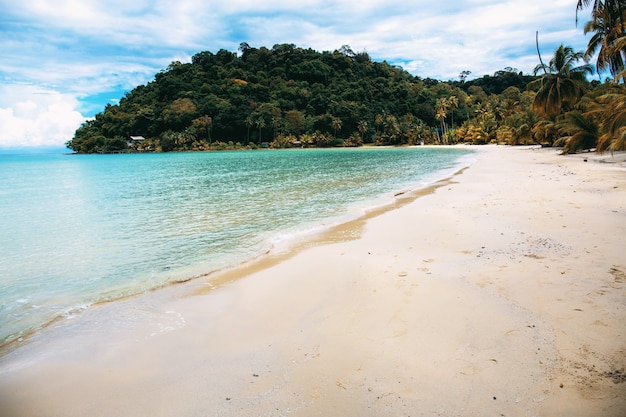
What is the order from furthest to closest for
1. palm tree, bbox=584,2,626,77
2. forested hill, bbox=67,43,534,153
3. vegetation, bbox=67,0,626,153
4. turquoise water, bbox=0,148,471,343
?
forested hill, bbox=67,43,534,153, vegetation, bbox=67,0,626,153, palm tree, bbox=584,2,626,77, turquoise water, bbox=0,148,471,343

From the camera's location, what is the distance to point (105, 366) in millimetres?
3459

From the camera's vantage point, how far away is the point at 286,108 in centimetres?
11681

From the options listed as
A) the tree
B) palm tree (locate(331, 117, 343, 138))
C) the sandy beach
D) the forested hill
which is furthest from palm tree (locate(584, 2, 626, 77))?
the tree

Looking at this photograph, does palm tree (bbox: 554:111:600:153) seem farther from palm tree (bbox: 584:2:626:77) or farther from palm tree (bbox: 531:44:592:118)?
palm tree (bbox: 531:44:592:118)

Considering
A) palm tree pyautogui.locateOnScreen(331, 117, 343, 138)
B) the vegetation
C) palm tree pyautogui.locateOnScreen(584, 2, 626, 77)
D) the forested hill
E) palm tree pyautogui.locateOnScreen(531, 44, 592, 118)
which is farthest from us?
the forested hill

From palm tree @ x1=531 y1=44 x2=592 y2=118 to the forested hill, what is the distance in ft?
161

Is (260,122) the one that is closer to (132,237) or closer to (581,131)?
(581,131)

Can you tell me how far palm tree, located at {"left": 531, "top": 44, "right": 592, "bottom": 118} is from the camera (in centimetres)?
3366


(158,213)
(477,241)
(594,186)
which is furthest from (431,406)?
(594,186)

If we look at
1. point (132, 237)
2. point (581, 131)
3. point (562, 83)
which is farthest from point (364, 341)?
point (562, 83)

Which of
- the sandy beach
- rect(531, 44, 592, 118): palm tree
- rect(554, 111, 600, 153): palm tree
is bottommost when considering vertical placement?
the sandy beach

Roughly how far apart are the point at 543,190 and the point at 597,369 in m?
10.8

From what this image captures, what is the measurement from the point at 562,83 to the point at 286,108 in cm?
9153

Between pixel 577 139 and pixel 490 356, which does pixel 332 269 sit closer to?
pixel 490 356
